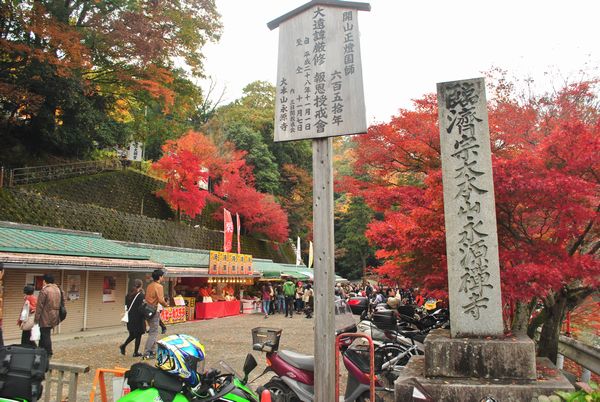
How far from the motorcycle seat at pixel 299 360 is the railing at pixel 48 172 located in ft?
50.7

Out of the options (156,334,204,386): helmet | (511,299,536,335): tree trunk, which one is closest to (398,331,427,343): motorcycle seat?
(511,299,536,335): tree trunk

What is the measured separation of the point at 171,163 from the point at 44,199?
32.2 feet

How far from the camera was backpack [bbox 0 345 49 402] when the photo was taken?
3.48 meters

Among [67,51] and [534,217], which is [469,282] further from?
[67,51]

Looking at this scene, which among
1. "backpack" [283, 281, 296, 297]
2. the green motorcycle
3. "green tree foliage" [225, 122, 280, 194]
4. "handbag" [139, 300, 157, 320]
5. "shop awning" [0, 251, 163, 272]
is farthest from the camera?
"green tree foliage" [225, 122, 280, 194]

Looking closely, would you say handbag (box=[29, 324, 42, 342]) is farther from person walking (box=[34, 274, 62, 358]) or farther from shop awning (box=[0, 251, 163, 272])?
shop awning (box=[0, 251, 163, 272])

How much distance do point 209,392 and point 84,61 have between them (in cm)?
1562

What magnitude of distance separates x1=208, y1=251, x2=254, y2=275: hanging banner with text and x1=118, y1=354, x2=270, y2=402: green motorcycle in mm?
14903

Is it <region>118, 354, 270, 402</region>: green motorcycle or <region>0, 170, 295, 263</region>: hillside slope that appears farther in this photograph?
<region>0, 170, 295, 263</region>: hillside slope

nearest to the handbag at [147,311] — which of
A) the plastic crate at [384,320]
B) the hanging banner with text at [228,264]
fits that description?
the plastic crate at [384,320]

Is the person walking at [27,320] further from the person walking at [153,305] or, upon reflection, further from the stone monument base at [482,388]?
the stone monument base at [482,388]

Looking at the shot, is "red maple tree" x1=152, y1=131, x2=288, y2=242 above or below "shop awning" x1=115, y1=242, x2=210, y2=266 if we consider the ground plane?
above

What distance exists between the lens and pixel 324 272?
480cm

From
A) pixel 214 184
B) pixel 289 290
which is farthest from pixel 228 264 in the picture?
pixel 214 184
